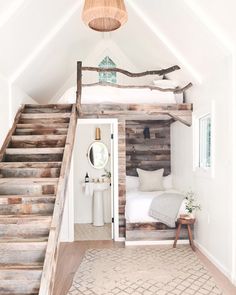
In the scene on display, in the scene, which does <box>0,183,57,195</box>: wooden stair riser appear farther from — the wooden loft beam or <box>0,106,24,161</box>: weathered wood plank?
the wooden loft beam

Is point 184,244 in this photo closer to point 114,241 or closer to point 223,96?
point 114,241

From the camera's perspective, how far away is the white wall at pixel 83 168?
6668 millimetres

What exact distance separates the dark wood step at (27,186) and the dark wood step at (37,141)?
2.62ft

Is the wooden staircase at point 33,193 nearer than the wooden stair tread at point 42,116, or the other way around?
the wooden staircase at point 33,193

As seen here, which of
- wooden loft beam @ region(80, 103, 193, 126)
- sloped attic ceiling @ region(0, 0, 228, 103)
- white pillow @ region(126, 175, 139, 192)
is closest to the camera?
sloped attic ceiling @ region(0, 0, 228, 103)

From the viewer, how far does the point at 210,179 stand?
419cm

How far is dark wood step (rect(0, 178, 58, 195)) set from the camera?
3506 millimetres

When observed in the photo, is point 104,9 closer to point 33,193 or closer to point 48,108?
point 33,193

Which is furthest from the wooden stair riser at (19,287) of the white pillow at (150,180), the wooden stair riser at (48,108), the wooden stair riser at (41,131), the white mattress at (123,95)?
the white pillow at (150,180)

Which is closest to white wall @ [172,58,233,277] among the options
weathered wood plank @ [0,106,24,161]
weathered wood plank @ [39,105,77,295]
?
weathered wood plank @ [39,105,77,295]

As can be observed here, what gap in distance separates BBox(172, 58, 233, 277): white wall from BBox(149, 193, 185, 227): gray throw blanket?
1.16 ft

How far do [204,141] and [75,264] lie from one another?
2679 millimetres

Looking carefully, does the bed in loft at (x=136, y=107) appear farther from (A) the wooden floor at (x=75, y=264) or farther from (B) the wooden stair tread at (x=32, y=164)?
(B) the wooden stair tread at (x=32, y=164)

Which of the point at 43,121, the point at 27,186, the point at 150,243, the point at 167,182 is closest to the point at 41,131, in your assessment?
the point at 43,121
